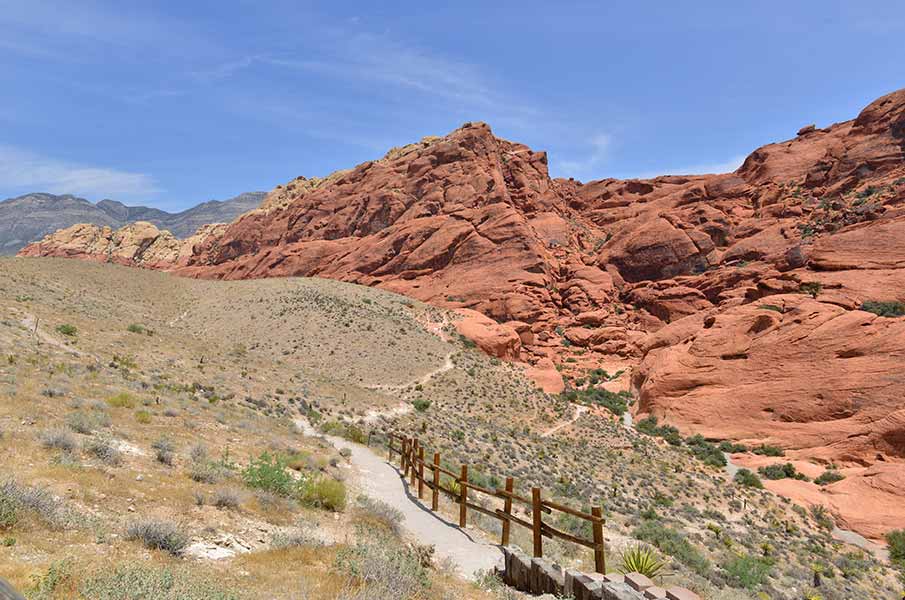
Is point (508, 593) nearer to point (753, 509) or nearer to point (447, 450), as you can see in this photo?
point (447, 450)

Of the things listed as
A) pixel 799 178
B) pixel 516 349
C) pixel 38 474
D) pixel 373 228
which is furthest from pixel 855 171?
pixel 38 474

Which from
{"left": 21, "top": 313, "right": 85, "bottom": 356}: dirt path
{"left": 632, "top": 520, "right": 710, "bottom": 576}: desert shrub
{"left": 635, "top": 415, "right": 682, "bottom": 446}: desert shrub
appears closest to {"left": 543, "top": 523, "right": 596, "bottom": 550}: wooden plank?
{"left": 632, "top": 520, "right": 710, "bottom": 576}: desert shrub

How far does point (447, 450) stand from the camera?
22.5 metres

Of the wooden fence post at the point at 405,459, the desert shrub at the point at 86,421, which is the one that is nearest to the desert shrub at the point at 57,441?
the desert shrub at the point at 86,421

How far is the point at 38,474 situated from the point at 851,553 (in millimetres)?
25421

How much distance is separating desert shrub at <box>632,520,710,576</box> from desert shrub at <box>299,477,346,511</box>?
31.9 feet

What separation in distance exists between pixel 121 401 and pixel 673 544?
15.9 m

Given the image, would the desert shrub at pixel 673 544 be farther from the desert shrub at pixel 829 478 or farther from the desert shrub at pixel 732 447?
the desert shrub at pixel 732 447

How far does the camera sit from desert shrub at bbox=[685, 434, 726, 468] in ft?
93.7

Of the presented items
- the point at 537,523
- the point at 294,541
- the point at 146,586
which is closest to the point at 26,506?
the point at 146,586

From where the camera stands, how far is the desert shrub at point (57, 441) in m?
8.62

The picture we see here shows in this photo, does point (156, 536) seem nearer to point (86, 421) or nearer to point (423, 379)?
point (86, 421)

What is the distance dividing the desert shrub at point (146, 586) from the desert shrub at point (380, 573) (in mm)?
1305

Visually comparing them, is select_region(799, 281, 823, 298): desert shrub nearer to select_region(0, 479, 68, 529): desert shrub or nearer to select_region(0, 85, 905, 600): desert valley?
select_region(0, 85, 905, 600): desert valley
